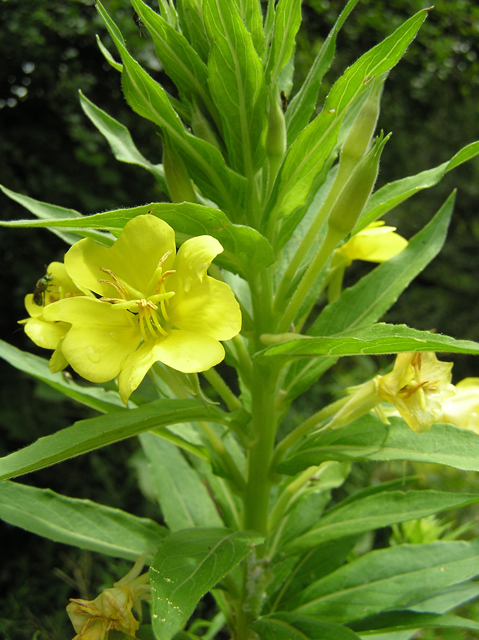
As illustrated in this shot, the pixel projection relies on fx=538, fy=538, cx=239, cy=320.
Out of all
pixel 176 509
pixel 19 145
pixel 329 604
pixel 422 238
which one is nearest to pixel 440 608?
pixel 329 604

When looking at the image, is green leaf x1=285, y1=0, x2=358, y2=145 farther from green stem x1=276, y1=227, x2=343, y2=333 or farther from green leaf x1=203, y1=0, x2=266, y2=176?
green stem x1=276, y1=227, x2=343, y2=333

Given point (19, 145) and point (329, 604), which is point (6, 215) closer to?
point (19, 145)

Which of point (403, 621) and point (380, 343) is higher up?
point (380, 343)

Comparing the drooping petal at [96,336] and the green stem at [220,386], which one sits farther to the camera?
→ the green stem at [220,386]

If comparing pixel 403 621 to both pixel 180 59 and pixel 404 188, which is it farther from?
pixel 180 59

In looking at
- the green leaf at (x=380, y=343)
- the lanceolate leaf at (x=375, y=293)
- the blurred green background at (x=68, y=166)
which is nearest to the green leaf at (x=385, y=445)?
the lanceolate leaf at (x=375, y=293)

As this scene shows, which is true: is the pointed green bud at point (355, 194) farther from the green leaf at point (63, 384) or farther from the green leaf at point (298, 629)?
the green leaf at point (298, 629)

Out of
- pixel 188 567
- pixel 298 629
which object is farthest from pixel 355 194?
pixel 298 629
